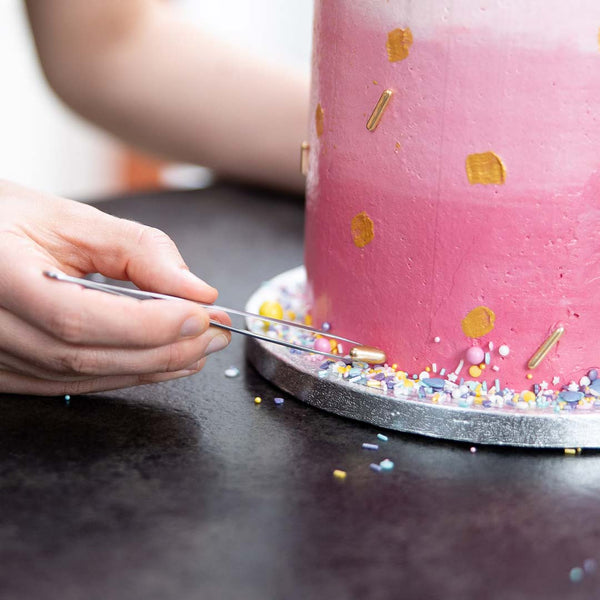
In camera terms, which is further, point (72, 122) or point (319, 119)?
point (72, 122)

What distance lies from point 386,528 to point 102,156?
7.87ft

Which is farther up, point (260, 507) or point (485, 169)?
point (485, 169)

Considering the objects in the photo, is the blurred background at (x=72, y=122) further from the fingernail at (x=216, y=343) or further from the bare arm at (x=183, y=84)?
the fingernail at (x=216, y=343)

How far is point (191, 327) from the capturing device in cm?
50

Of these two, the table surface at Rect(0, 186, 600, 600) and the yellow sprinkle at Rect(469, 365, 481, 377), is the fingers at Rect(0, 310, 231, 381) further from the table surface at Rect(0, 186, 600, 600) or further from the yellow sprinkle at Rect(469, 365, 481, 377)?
the yellow sprinkle at Rect(469, 365, 481, 377)

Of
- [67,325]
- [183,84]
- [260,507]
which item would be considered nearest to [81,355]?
[67,325]

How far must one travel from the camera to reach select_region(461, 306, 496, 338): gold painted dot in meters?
0.52

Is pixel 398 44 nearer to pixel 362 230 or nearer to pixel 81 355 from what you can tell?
pixel 362 230

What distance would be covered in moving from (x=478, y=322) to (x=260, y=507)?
0.17 m

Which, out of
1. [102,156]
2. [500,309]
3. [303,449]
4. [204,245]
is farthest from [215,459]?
[102,156]

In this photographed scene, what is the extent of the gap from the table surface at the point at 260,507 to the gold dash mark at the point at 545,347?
5cm

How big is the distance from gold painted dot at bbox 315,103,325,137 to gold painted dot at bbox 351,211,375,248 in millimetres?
67

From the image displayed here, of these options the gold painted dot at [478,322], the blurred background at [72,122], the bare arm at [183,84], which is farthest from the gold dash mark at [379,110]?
the blurred background at [72,122]

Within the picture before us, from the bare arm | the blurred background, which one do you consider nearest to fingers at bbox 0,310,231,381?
the bare arm
